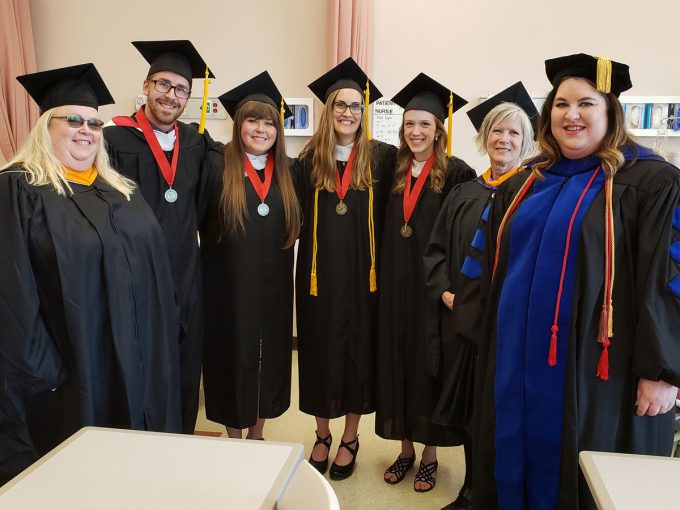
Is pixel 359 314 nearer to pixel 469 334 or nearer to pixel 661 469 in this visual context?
pixel 469 334

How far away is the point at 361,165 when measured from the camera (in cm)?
275

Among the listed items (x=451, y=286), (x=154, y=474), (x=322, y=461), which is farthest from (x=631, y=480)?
(x=322, y=461)

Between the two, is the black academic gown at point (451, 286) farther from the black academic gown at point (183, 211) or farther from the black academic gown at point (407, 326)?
the black academic gown at point (183, 211)

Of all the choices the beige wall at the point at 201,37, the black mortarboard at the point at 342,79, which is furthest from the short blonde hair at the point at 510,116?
the beige wall at the point at 201,37

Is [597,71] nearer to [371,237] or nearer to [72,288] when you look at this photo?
[371,237]

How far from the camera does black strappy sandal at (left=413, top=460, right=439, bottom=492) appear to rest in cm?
280

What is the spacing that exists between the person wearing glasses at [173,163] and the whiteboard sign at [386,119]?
7.42ft

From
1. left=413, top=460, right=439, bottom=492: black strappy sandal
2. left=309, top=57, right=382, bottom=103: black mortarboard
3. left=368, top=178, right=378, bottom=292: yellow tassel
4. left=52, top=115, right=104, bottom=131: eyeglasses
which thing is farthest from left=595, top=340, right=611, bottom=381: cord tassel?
left=52, top=115, right=104, bottom=131: eyeglasses

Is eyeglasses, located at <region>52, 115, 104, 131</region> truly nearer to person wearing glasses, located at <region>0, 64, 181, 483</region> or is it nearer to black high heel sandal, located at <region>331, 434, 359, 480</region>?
person wearing glasses, located at <region>0, 64, 181, 483</region>

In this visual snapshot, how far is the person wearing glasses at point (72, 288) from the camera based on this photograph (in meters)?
A: 1.83

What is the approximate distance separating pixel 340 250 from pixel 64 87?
147 cm

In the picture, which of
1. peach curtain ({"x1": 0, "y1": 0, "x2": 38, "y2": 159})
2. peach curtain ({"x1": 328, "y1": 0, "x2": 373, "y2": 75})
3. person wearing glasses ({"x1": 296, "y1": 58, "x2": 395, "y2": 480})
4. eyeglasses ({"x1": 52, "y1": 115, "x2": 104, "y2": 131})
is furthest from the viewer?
peach curtain ({"x1": 0, "y1": 0, "x2": 38, "y2": 159})

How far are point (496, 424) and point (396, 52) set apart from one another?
11.9ft

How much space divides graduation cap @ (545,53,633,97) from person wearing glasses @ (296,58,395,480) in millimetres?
1192
